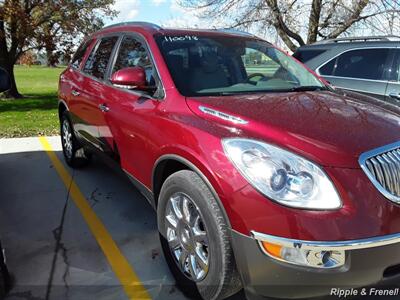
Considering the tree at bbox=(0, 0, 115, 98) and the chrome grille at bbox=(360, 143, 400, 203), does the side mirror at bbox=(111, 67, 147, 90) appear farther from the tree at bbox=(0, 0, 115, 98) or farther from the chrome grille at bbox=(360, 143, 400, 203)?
the tree at bbox=(0, 0, 115, 98)

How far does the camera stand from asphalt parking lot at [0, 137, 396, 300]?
3.17 metres

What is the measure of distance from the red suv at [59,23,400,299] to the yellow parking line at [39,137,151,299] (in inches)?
12.3

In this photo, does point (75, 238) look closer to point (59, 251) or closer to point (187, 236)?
point (59, 251)

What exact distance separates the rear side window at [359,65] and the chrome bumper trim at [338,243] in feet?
13.8

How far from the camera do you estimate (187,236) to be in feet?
9.66

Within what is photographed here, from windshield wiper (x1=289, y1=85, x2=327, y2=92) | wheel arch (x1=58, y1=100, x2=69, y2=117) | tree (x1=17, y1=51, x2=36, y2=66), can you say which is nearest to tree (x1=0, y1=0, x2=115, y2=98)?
tree (x1=17, y1=51, x2=36, y2=66)

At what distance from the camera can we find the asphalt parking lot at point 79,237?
317 centimetres

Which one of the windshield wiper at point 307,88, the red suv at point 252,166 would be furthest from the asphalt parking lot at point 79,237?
the windshield wiper at point 307,88

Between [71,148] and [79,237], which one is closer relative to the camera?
[79,237]

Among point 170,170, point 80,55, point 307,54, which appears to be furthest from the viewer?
point 307,54

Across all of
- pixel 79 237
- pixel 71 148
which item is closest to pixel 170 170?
pixel 79 237

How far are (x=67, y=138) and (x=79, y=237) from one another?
7.58ft

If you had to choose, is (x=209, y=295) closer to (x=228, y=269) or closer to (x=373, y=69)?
(x=228, y=269)

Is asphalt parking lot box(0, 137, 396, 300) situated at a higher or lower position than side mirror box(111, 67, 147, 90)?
lower
